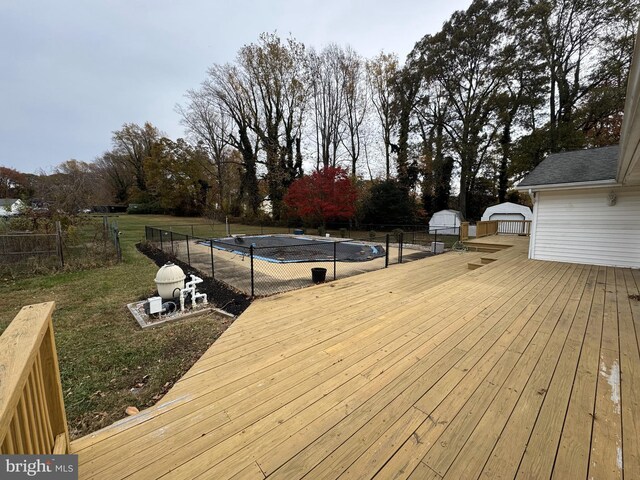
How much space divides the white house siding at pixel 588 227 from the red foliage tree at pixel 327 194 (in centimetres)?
1128

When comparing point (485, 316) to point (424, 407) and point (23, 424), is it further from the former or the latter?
point (23, 424)

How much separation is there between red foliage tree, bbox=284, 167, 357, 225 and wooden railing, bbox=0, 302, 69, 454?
16.3m

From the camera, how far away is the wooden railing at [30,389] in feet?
2.62

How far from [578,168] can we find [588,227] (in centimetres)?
179

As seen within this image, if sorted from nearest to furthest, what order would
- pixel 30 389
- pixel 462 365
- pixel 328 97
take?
pixel 30 389 → pixel 462 365 → pixel 328 97

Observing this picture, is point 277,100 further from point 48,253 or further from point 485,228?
point 48,253

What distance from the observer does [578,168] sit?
7023mm

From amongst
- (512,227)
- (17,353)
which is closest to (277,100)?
(512,227)

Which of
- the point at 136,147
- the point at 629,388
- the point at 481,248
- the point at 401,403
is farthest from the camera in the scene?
the point at 136,147

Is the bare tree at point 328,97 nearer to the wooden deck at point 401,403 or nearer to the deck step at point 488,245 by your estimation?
the deck step at point 488,245

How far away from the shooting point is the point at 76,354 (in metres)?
3.11

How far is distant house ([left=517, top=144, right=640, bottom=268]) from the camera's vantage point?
5891 millimetres

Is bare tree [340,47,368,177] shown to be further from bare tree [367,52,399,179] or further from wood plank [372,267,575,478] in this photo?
wood plank [372,267,575,478]

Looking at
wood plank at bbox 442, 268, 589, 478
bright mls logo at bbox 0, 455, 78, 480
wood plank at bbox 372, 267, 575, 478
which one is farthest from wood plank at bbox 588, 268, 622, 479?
bright mls logo at bbox 0, 455, 78, 480
